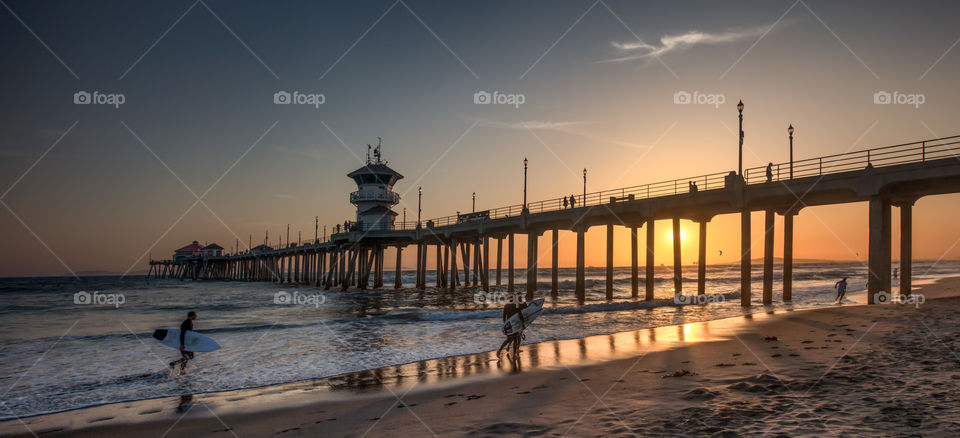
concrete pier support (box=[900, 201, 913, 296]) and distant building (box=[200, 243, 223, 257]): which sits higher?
concrete pier support (box=[900, 201, 913, 296])

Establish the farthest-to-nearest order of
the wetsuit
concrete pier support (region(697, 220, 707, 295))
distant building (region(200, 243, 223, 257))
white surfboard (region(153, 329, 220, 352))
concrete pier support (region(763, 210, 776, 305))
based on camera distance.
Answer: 1. distant building (region(200, 243, 223, 257))
2. concrete pier support (region(697, 220, 707, 295))
3. concrete pier support (region(763, 210, 776, 305))
4. white surfboard (region(153, 329, 220, 352))
5. the wetsuit

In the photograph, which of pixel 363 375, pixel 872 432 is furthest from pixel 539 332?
pixel 872 432

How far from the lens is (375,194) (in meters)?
57.2

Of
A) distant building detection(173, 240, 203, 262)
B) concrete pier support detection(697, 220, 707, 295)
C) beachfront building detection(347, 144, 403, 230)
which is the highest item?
beachfront building detection(347, 144, 403, 230)

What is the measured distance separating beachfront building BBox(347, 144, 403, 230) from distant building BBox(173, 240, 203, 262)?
87.8 metres

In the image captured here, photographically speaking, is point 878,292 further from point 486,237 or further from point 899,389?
point 486,237

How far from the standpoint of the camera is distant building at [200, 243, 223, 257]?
11664 cm

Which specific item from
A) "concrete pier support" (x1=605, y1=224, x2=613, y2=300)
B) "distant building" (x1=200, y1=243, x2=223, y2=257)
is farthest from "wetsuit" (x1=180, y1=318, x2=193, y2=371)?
"distant building" (x1=200, y1=243, x2=223, y2=257)

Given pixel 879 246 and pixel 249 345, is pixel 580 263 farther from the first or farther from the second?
pixel 249 345

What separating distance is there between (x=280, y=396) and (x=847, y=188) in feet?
73.6

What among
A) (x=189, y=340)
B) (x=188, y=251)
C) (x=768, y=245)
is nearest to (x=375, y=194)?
(x=768, y=245)

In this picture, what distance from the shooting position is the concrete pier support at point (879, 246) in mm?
18938

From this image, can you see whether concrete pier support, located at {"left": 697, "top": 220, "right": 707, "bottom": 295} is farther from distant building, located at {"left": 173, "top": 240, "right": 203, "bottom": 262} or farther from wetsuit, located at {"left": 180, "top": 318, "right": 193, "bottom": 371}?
distant building, located at {"left": 173, "top": 240, "right": 203, "bottom": 262}

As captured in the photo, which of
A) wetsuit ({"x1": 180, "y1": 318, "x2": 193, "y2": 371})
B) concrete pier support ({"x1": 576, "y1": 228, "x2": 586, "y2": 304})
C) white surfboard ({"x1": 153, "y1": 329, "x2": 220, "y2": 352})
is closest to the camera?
wetsuit ({"x1": 180, "y1": 318, "x2": 193, "y2": 371})
